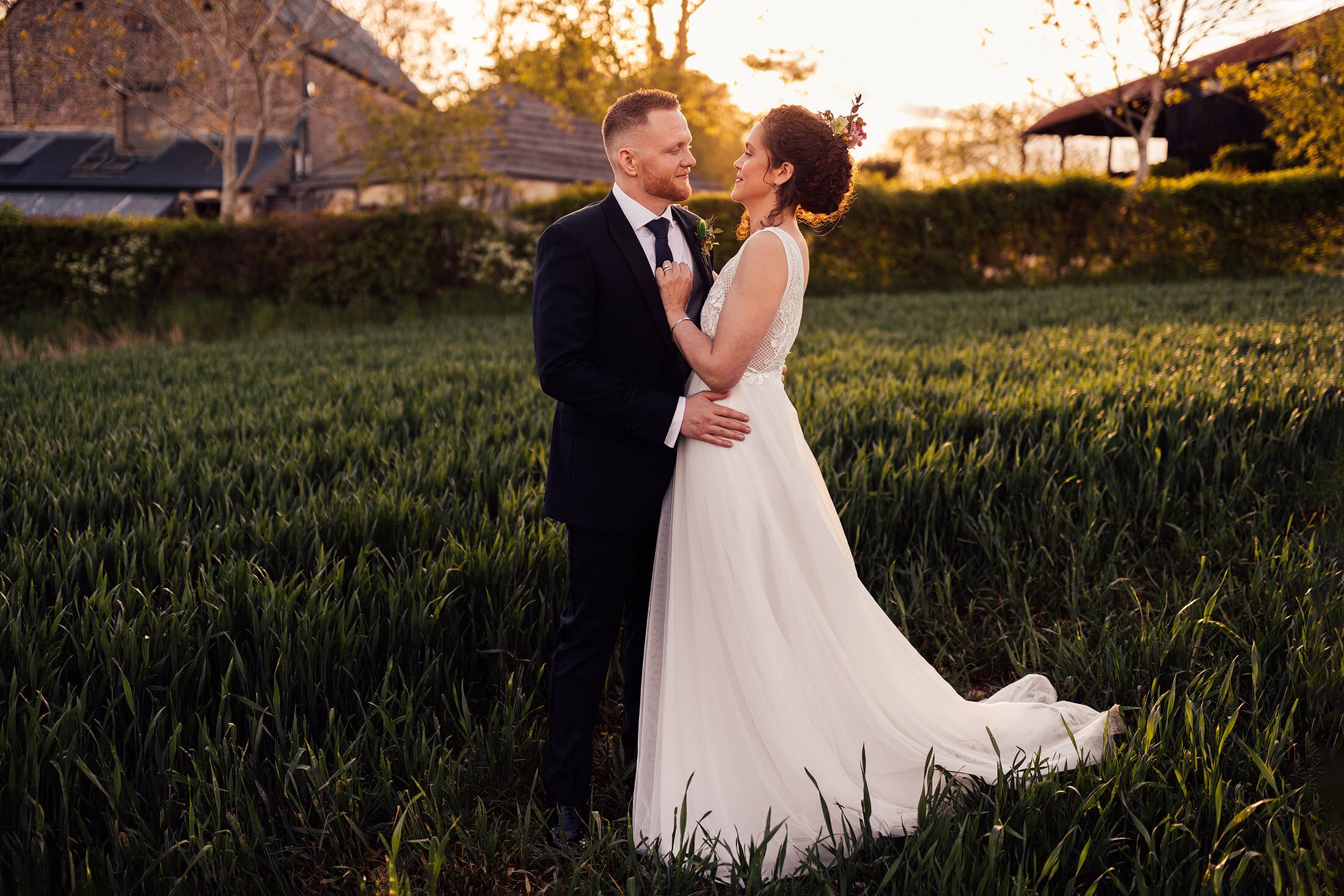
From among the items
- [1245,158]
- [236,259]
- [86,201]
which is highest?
[86,201]

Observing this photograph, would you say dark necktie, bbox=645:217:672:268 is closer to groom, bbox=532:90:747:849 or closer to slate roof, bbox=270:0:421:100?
groom, bbox=532:90:747:849

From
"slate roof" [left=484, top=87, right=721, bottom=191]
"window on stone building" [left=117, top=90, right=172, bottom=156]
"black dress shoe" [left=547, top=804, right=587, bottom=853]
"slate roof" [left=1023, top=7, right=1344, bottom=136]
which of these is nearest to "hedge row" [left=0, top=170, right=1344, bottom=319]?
"slate roof" [left=484, top=87, right=721, bottom=191]

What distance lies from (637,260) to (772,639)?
114 cm

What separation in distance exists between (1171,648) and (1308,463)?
2780mm

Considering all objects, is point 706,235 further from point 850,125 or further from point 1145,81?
point 1145,81

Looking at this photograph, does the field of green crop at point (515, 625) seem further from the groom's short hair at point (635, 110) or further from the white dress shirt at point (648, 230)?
the groom's short hair at point (635, 110)

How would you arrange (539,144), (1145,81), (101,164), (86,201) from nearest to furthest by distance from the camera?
(539,144)
(86,201)
(1145,81)
(101,164)

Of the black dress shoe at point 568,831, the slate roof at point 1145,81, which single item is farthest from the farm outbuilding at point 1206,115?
the black dress shoe at point 568,831

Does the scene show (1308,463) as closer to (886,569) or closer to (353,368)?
(886,569)

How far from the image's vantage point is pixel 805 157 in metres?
2.40

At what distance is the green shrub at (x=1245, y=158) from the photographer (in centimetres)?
2630

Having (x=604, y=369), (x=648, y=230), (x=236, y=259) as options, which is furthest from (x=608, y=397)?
(x=236, y=259)

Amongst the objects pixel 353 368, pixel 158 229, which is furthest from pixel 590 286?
pixel 158 229

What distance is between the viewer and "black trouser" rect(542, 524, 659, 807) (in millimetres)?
2383
